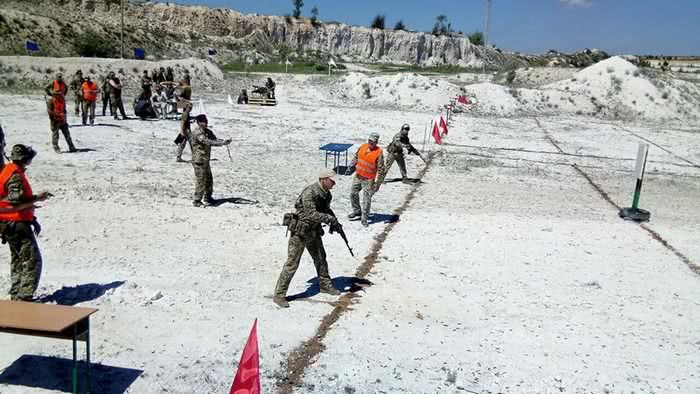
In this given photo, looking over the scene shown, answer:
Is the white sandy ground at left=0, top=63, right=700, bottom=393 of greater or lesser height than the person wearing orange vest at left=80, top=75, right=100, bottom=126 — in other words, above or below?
below

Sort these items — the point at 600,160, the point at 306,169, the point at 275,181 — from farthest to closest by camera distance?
the point at 600,160, the point at 306,169, the point at 275,181

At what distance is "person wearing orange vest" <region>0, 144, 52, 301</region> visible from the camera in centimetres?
672

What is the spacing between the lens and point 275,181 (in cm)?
1504

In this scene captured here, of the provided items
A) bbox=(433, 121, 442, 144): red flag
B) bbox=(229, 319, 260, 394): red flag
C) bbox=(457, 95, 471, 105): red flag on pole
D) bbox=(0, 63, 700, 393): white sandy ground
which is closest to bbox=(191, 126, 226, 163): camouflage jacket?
bbox=(0, 63, 700, 393): white sandy ground

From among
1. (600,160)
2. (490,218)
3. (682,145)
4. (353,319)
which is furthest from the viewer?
(682,145)

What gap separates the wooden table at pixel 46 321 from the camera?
497cm

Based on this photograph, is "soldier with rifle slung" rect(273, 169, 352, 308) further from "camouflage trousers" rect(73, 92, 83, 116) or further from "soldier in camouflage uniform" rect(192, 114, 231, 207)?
"camouflage trousers" rect(73, 92, 83, 116)

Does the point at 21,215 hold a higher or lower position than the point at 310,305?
higher

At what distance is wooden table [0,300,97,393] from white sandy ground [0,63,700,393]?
815 millimetres

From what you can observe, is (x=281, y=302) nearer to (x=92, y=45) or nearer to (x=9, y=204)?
(x=9, y=204)

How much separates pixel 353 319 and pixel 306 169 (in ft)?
31.7

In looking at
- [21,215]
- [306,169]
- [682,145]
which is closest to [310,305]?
[21,215]

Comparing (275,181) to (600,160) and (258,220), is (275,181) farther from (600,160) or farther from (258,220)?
(600,160)

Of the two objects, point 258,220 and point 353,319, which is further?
point 258,220
